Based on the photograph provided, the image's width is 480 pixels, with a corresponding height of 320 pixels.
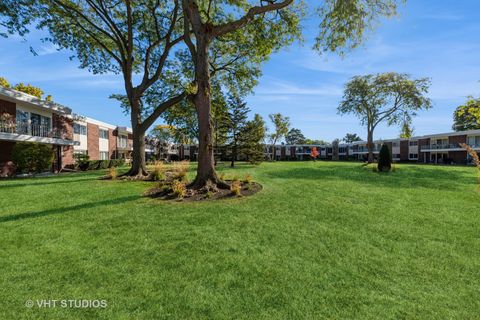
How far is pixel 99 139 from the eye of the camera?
3578 cm

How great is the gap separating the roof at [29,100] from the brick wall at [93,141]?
25.3 ft

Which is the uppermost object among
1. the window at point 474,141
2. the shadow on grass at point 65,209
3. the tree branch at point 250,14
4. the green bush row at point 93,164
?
the tree branch at point 250,14

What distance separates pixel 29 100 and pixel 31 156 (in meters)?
4.31

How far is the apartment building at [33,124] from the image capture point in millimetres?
18422

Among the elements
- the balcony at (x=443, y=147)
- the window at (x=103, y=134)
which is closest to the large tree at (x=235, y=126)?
the window at (x=103, y=134)

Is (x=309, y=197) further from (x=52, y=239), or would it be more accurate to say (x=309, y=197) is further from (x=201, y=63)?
(x=52, y=239)

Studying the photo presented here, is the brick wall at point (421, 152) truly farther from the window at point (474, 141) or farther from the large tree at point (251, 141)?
the large tree at point (251, 141)

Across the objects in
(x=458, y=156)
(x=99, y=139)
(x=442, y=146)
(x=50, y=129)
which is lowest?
(x=458, y=156)

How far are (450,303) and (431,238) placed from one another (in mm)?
2623

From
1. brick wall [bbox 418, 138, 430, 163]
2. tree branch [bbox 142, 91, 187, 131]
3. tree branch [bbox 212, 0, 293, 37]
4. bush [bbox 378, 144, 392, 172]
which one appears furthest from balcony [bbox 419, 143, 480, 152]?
tree branch [bbox 142, 91, 187, 131]

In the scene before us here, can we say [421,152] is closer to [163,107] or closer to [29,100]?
[163,107]

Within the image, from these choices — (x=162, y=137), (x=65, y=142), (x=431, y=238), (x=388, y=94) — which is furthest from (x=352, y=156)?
(x=431, y=238)

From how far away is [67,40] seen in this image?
55.2 ft

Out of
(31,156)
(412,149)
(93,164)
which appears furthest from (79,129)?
(412,149)
